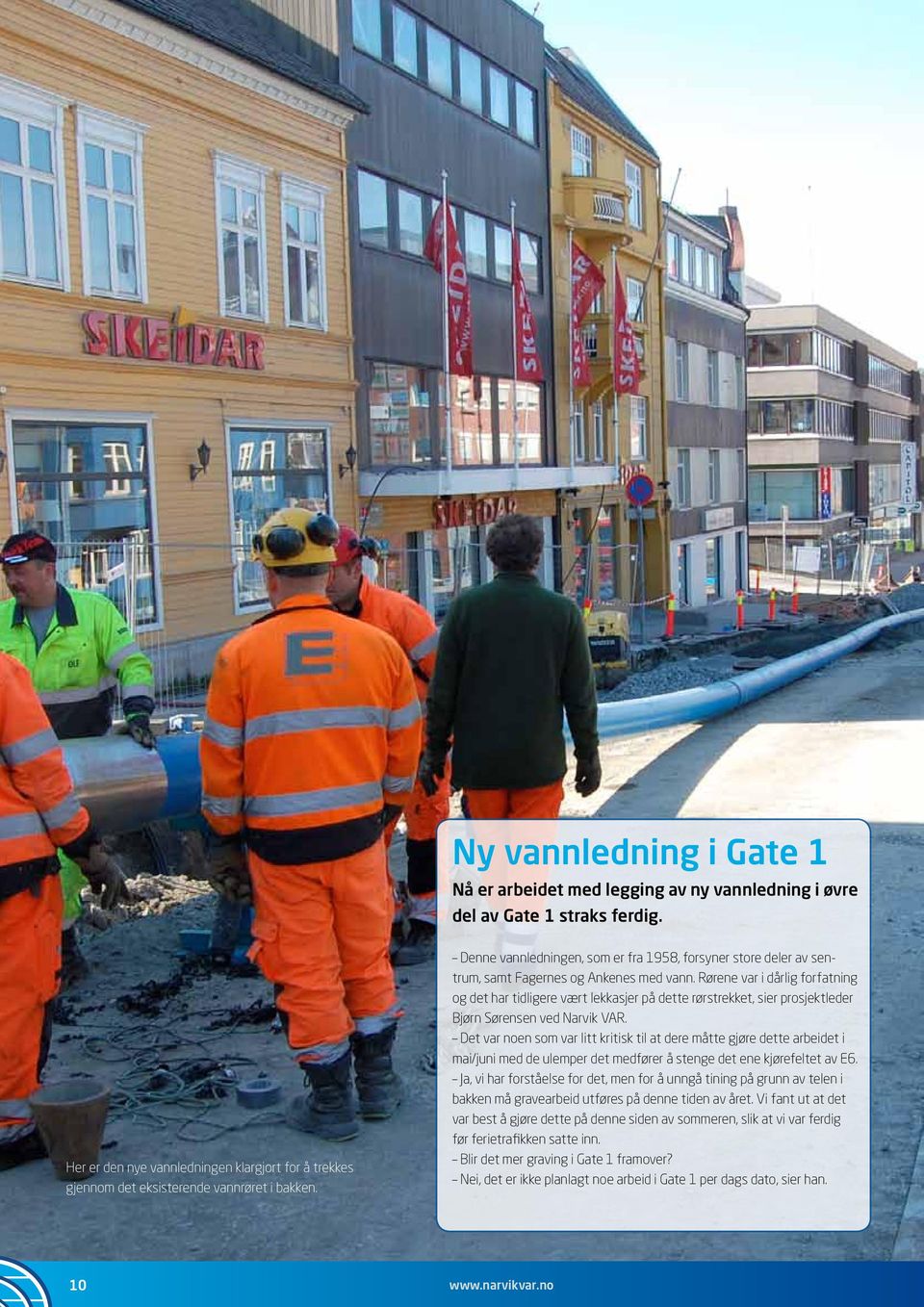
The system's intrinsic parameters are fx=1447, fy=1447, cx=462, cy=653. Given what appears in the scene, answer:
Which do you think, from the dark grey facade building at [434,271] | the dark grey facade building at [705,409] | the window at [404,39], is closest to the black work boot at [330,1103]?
the dark grey facade building at [434,271]

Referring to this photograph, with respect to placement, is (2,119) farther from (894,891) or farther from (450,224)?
(894,891)

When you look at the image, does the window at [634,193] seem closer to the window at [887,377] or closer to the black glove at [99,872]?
the black glove at [99,872]

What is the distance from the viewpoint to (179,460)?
1739cm

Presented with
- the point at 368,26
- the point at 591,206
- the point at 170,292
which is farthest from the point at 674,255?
the point at 170,292

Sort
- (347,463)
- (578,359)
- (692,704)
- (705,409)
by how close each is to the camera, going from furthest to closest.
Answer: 1. (705,409)
2. (578,359)
3. (347,463)
4. (692,704)

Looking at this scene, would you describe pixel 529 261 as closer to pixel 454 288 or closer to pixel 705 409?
pixel 454 288

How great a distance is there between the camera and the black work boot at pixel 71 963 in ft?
19.3

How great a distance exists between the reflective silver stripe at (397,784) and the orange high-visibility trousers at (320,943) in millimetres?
283

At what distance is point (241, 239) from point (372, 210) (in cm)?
455

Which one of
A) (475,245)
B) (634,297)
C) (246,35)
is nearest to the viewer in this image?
(246,35)

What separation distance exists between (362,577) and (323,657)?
1736mm

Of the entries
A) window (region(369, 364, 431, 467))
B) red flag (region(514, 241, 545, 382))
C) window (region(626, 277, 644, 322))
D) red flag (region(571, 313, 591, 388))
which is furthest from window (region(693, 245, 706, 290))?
window (region(369, 364, 431, 467))

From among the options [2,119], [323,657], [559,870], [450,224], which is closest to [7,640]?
[323,657]

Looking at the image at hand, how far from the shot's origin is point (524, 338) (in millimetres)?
26969
